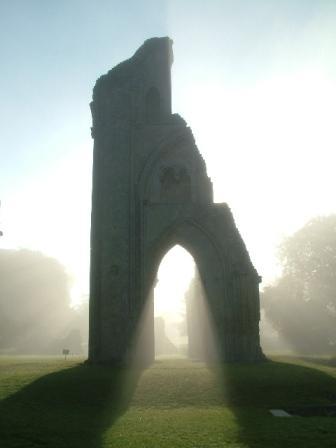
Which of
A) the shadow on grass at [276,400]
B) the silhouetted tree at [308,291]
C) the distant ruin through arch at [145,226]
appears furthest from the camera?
the silhouetted tree at [308,291]

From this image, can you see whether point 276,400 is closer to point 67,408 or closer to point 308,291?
point 67,408

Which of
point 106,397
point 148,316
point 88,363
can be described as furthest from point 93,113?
point 106,397

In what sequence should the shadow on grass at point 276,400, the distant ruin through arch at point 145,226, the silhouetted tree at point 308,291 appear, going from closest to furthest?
the shadow on grass at point 276,400 → the distant ruin through arch at point 145,226 → the silhouetted tree at point 308,291

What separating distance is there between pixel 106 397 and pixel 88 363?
6.25 metres

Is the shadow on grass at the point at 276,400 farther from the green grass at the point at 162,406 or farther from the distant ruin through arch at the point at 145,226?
the distant ruin through arch at the point at 145,226

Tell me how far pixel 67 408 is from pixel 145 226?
1017 cm

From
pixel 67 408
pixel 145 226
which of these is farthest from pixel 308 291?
pixel 67 408

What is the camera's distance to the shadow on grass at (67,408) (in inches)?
326

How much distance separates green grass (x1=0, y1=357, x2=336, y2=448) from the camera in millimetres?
8258

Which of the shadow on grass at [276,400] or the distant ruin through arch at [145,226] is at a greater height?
the distant ruin through arch at [145,226]

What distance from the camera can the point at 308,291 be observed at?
43406 mm

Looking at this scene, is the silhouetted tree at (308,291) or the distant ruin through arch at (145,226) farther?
the silhouetted tree at (308,291)

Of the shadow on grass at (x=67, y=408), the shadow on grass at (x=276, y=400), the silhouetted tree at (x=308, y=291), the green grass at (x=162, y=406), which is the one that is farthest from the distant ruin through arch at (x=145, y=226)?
the silhouetted tree at (x=308, y=291)

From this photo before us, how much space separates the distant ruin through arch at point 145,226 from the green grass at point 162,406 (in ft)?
7.74
